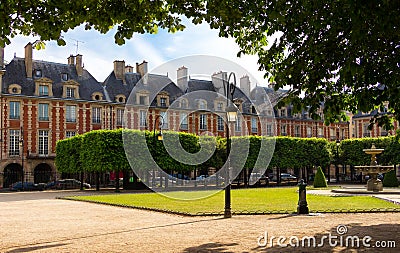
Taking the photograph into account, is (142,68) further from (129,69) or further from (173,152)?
(173,152)

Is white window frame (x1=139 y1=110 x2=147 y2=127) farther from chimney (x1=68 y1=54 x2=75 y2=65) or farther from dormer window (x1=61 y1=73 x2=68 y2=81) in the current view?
chimney (x1=68 y1=54 x2=75 y2=65)

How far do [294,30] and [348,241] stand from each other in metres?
3.53

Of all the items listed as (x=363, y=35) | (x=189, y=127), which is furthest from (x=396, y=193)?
(x=189, y=127)

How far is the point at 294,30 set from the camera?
679 cm

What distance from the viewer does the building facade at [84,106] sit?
37688mm

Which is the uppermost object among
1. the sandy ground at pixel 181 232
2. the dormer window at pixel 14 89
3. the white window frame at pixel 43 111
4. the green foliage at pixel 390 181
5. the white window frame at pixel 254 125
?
the dormer window at pixel 14 89

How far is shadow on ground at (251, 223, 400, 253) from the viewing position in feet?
22.6

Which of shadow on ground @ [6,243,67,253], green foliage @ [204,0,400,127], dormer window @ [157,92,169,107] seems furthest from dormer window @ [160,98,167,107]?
green foliage @ [204,0,400,127]

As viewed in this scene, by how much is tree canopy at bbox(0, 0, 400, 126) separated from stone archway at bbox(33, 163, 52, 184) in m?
33.4

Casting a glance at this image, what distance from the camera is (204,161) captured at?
34.7 m

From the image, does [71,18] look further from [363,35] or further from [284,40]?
[363,35]

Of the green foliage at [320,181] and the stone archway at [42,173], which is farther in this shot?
the stone archway at [42,173]

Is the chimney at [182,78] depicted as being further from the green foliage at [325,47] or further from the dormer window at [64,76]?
the green foliage at [325,47]

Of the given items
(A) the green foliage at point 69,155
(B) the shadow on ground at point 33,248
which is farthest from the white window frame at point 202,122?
(B) the shadow on ground at point 33,248
